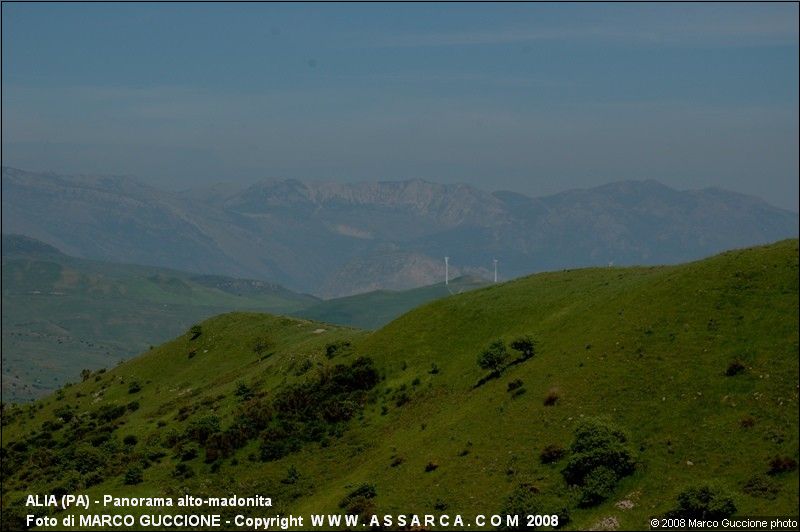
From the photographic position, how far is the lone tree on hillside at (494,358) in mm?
102062

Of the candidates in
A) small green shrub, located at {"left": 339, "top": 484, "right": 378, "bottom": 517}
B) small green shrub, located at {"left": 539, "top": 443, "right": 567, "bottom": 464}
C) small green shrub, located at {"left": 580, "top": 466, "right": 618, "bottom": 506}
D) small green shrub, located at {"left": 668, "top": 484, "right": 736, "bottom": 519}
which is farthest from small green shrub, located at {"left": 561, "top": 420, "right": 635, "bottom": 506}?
small green shrub, located at {"left": 339, "top": 484, "right": 378, "bottom": 517}

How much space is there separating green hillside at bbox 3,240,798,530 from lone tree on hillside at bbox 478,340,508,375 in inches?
50.3

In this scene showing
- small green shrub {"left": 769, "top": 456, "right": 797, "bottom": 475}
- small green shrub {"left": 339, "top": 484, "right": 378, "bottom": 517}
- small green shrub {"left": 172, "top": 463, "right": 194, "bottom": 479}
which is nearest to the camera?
small green shrub {"left": 769, "top": 456, "right": 797, "bottom": 475}

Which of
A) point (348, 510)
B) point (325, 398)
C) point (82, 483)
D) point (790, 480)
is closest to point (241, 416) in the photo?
point (325, 398)

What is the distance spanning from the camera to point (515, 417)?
286ft

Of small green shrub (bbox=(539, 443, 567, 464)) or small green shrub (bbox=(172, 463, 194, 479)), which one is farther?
small green shrub (bbox=(172, 463, 194, 479))

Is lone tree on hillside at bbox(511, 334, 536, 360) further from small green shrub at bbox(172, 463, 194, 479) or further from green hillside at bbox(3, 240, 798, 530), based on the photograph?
small green shrub at bbox(172, 463, 194, 479)

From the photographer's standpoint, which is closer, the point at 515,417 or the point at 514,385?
the point at 515,417

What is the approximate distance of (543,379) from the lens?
303 feet

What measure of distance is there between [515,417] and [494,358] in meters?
15.3

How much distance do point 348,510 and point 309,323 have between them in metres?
97.0

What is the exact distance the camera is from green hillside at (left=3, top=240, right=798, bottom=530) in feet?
241

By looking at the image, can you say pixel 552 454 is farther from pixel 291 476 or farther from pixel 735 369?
pixel 291 476

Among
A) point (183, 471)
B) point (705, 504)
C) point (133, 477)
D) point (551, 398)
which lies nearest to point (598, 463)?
point (705, 504)
